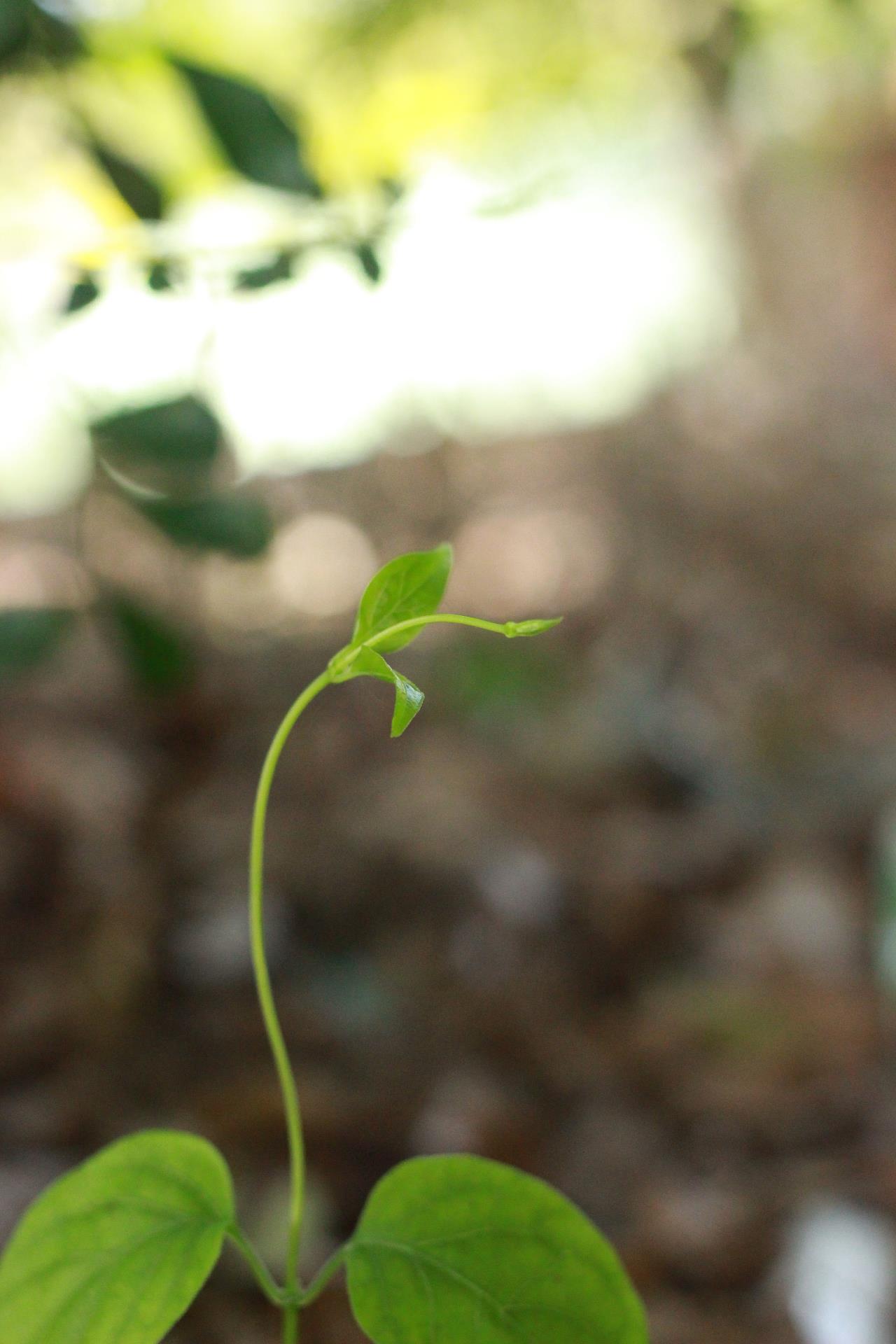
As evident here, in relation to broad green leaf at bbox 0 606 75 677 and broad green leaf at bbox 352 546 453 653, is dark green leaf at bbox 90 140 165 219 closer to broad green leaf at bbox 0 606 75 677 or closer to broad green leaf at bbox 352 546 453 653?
broad green leaf at bbox 0 606 75 677

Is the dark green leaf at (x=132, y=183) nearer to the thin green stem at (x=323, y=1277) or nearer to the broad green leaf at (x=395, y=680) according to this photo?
the broad green leaf at (x=395, y=680)

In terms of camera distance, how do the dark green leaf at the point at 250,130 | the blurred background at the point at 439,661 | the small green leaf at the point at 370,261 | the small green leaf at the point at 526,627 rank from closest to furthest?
the small green leaf at the point at 526,627 < the small green leaf at the point at 370,261 < the dark green leaf at the point at 250,130 < the blurred background at the point at 439,661

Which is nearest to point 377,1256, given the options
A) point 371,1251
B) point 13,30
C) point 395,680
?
point 371,1251

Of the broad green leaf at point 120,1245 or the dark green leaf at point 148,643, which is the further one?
the dark green leaf at point 148,643

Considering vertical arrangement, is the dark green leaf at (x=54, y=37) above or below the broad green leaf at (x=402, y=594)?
above

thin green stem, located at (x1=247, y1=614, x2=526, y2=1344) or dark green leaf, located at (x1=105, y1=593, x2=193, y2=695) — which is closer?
thin green stem, located at (x1=247, y1=614, x2=526, y2=1344)

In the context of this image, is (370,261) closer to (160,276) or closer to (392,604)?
(160,276)

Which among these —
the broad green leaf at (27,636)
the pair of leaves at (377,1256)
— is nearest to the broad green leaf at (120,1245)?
the pair of leaves at (377,1256)

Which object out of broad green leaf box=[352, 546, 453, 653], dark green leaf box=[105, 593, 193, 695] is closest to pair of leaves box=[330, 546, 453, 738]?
broad green leaf box=[352, 546, 453, 653]

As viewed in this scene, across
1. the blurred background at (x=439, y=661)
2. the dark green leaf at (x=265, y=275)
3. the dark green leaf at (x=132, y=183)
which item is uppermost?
the dark green leaf at (x=132, y=183)
